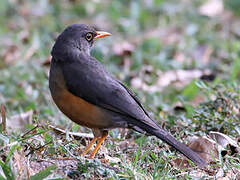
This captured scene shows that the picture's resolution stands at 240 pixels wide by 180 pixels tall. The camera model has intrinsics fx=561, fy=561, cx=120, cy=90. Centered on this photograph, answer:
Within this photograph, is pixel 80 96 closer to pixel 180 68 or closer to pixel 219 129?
pixel 219 129

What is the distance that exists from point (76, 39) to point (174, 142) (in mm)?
1494

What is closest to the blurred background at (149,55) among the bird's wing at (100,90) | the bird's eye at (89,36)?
the bird's wing at (100,90)

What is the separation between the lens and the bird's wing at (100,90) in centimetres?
504

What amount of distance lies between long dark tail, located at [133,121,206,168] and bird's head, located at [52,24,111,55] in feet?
3.49

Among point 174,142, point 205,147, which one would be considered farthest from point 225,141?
point 174,142

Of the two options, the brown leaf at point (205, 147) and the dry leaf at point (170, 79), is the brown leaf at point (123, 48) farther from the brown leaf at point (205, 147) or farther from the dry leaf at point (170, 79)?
the brown leaf at point (205, 147)

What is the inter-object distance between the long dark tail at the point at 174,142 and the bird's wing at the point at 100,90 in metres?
0.06

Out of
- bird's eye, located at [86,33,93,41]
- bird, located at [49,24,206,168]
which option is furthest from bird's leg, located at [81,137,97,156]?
bird's eye, located at [86,33,93,41]

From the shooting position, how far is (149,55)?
30.1ft

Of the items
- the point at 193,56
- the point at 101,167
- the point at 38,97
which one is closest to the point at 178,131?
the point at 101,167

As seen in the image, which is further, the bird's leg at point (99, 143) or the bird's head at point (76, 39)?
the bird's head at point (76, 39)

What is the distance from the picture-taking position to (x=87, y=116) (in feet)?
16.4

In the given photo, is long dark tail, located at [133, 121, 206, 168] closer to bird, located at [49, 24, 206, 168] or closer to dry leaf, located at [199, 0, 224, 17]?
bird, located at [49, 24, 206, 168]

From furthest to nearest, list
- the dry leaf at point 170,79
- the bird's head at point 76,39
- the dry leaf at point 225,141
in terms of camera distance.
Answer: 1. the dry leaf at point 170,79
2. the bird's head at point 76,39
3. the dry leaf at point 225,141
